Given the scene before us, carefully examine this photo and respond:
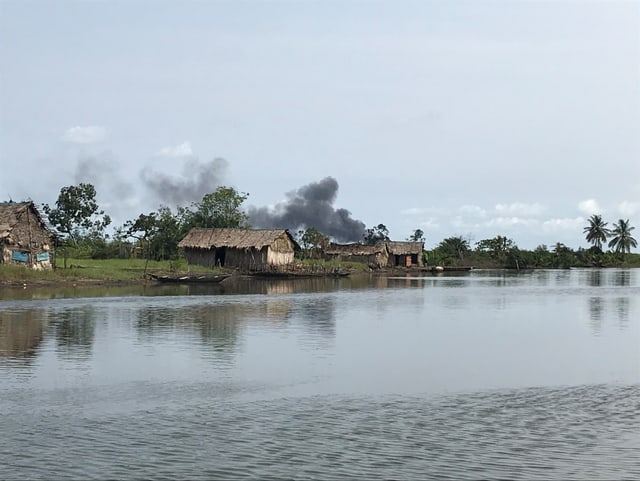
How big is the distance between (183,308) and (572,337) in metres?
13.2

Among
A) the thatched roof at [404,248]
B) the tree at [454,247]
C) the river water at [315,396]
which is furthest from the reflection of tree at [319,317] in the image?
the tree at [454,247]

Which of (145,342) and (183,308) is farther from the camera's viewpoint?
(183,308)

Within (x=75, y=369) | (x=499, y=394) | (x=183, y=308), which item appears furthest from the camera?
(x=183, y=308)

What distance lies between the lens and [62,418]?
36.8 feet

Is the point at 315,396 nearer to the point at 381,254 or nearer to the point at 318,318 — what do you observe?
the point at 318,318

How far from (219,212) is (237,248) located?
1074cm

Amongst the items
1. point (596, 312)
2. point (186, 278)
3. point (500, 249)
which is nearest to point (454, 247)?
point (500, 249)

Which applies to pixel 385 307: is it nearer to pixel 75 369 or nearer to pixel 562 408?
pixel 75 369

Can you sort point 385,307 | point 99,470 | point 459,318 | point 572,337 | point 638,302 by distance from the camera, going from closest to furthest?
point 99,470 < point 572,337 < point 459,318 < point 385,307 < point 638,302

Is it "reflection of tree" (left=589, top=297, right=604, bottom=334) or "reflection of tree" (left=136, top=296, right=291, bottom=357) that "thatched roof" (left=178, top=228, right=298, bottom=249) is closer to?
"reflection of tree" (left=136, top=296, right=291, bottom=357)

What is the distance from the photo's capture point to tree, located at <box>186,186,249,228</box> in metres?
63.4

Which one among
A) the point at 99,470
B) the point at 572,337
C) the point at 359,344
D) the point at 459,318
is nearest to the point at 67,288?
the point at 459,318

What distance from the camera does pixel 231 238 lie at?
179ft

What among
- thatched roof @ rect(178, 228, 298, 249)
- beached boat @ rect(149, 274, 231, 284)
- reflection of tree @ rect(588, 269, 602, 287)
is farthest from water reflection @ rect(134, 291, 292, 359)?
reflection of tree @ rect(588, 269, 602, 287)
